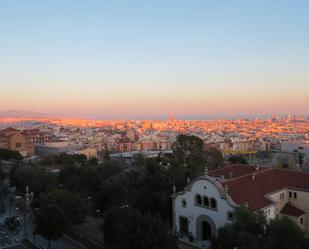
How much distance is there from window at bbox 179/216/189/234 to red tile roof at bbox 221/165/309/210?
424 centimetres

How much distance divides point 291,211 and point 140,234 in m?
13.0

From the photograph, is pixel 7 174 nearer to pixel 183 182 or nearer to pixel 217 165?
pixel 217 165

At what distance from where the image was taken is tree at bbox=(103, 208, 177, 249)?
70.2 feet

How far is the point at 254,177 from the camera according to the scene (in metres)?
30.6

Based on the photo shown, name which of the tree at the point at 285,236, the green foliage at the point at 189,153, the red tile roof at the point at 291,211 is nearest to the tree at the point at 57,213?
the green foliage at the point at 189,153

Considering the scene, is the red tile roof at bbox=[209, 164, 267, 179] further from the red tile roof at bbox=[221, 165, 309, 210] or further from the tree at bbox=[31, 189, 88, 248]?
the tree at bbox=[31, 189, 88, 248]

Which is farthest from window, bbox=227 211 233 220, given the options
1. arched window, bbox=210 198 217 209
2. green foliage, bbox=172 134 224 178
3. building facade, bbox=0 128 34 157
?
building facade, bbox=0 128 34 157

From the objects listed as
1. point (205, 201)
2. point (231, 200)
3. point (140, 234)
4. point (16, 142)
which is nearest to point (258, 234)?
point (231, 200)

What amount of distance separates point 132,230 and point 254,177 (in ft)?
40.4

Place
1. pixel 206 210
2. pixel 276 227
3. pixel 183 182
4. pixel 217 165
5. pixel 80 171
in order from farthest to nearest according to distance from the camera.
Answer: pixel 217 165, pixel 80 171, pixel 183 182, pixel 206 210, pixel 276 227

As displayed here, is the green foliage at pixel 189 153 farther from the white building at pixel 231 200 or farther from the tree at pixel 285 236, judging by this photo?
the tree at pixel 285 236

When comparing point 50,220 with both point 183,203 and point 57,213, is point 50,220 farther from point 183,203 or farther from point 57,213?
point 183,203

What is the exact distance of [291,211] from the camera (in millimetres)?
29172

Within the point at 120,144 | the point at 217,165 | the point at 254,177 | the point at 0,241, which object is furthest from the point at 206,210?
the point at 120,144
